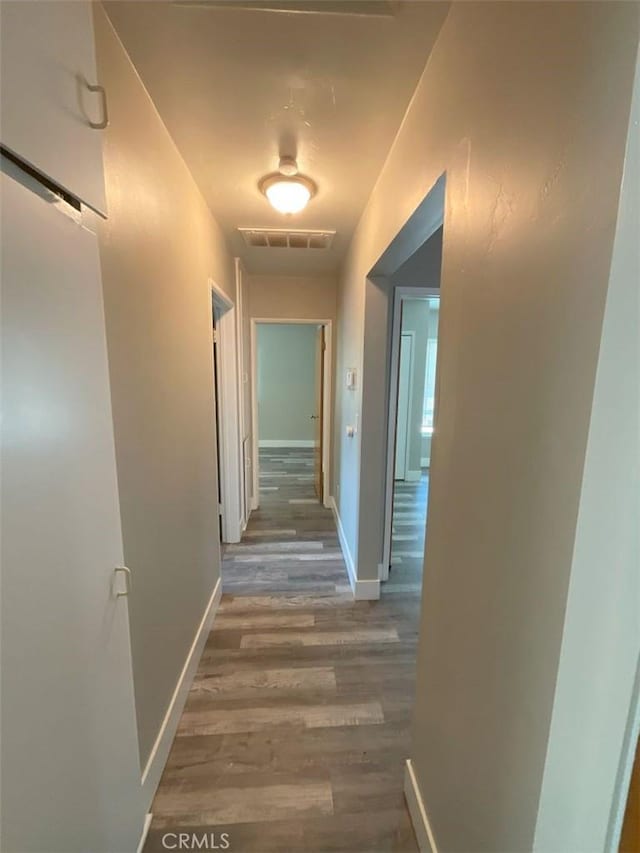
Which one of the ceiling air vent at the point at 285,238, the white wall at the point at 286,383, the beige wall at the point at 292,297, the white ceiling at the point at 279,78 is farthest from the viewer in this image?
the white wall at the point at 286,383

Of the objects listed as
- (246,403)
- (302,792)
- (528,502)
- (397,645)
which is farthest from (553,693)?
(246,403)

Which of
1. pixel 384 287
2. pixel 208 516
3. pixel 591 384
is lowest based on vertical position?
pixel 208 516

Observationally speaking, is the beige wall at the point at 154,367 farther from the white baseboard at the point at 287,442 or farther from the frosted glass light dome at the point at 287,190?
the white baseboard at the point at 287,442

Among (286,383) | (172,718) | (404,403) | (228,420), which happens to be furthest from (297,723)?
(286,383)

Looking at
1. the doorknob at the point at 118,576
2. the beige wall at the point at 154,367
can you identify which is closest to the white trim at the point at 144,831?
the beige wall at the point at 154,367

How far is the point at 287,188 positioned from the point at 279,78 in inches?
23.7

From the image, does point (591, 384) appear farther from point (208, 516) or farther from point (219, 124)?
point (208, 516)

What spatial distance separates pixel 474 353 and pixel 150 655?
1557mm

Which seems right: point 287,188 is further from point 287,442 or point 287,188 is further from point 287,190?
point 287,442

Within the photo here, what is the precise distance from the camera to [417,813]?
1.29 meters

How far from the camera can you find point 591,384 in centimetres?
51

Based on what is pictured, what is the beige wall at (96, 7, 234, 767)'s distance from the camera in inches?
44.8

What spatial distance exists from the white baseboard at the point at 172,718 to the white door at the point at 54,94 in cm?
187

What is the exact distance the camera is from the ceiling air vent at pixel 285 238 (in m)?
2.62
